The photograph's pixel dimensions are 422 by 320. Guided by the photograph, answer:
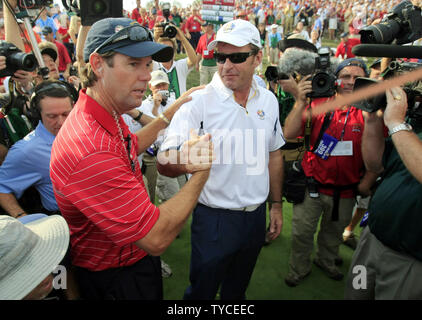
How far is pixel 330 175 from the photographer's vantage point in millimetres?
2826

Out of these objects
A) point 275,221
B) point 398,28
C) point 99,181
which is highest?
point 398,28

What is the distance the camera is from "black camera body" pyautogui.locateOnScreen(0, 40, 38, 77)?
2592mm

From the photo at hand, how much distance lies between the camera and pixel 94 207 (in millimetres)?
1311

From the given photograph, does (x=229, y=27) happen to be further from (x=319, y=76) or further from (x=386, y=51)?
(x=386, y=51)

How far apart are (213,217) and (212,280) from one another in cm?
47

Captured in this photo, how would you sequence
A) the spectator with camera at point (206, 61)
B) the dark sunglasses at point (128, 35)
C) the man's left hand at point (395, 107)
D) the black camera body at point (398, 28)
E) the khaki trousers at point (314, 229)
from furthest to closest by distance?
the spectator with camera at point (206, 61)
the khaki trousers at point (314, 229)
the man's left hand at point (395, 107)
the black camera body at point (398, 28)
the dark sunglasses at point (128, 35)

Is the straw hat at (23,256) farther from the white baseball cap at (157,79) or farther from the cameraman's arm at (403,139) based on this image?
the white baseball cap at (157,79)

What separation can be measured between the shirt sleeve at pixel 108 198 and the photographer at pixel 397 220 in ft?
4.89

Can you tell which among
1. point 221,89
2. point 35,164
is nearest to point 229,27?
point 221,89

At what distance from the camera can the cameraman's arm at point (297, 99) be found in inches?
99.7

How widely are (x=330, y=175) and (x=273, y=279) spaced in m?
1.29

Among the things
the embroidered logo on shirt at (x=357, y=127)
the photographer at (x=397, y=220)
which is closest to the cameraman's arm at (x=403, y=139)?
the photographer at (x=397, y=220)

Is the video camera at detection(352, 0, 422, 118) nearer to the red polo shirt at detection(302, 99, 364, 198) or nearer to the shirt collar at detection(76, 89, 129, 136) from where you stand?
the red polo shirt at detection(302, 99, 364, 198)
